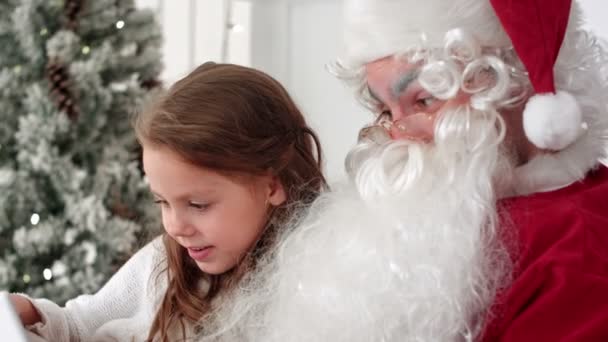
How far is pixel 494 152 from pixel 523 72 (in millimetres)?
119

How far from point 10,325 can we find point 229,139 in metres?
0.44

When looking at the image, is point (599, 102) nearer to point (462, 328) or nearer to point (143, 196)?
point (462, 328)

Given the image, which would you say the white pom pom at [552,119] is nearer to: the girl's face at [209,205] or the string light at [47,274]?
the girl's face at [209,205]

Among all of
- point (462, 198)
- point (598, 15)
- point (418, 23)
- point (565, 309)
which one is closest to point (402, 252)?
point (462, 198)

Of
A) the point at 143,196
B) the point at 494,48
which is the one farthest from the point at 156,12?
the point at 494,48

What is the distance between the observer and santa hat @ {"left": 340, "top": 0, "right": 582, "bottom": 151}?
112 centimetres

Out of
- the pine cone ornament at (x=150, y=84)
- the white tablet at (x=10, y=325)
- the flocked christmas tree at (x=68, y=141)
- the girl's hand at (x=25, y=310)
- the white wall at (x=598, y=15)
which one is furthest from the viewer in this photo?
the pine cone ornament at (x=150, y=84)

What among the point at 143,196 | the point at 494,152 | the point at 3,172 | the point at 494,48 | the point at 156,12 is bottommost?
the point at 143,196

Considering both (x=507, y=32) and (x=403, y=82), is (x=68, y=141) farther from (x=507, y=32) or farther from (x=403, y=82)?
(x=507, y=32)

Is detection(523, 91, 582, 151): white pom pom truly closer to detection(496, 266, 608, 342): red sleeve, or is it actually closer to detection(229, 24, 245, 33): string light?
detection(496, 266, 608, 342): red sleeve

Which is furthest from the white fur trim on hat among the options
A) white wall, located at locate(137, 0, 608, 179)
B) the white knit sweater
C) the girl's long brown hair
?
white wall, located at locate(137, 0, 608, 179)

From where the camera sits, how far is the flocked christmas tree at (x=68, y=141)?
215cm

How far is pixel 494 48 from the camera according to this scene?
1.18m

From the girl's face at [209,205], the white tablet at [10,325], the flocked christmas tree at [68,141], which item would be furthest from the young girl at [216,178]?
the flocked christmas tree at [68,141]
